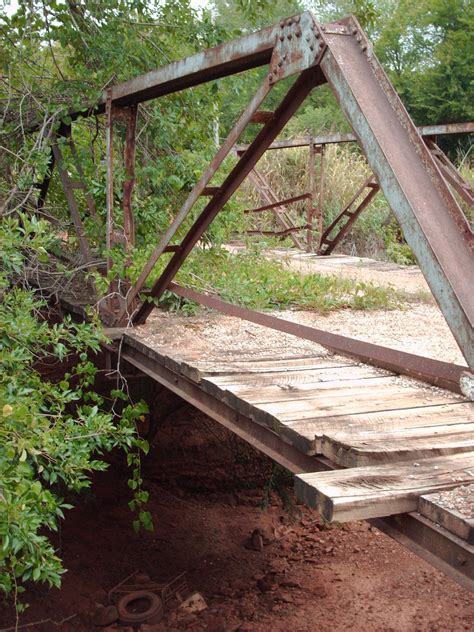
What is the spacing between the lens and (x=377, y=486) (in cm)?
212

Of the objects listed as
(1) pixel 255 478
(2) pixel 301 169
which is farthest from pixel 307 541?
(2) pixel 301 169

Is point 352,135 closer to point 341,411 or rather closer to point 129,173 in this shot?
point 129,173

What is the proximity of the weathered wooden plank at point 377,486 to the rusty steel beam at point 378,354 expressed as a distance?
547 millimetres

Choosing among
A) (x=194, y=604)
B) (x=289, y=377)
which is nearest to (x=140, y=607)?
(x=194, y=604)

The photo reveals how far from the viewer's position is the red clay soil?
5.50m

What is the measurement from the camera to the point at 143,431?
7.96m

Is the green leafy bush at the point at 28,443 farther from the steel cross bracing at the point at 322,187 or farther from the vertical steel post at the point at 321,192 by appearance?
the vertical steel post at the point at 321,192

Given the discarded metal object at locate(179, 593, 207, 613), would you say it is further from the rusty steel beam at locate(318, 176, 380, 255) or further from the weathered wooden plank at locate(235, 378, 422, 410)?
the rusty steel beam at locate(318, 176, 380, 255)

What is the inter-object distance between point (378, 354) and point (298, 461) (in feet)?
2.31

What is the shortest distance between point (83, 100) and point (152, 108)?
574 mm

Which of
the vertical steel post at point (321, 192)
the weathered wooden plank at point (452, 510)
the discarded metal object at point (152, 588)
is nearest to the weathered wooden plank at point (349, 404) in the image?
the weathered wooden plank at point (452, 510)

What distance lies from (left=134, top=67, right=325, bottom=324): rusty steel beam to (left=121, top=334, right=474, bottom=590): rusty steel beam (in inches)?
18.8

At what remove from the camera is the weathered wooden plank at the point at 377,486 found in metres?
2.00

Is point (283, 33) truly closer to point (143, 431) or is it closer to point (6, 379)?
point (6, 379)
